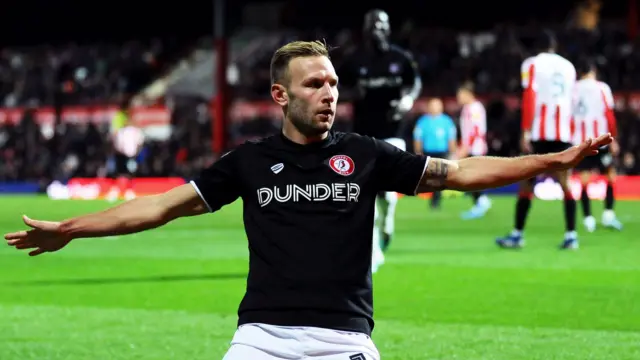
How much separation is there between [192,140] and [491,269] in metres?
24.0

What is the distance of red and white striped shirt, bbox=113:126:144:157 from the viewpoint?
28.5m

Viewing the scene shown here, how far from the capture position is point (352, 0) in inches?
1647

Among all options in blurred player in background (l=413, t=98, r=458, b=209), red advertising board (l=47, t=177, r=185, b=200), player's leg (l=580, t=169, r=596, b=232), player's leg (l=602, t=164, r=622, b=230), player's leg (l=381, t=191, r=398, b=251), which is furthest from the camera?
red advertising board (l=47, t=177, r=185, b=200)

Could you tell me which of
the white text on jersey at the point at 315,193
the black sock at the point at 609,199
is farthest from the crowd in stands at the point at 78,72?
the white text on jersey at the point at 315,193

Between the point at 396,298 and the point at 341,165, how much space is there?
5.38 meters

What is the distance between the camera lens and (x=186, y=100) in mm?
38375

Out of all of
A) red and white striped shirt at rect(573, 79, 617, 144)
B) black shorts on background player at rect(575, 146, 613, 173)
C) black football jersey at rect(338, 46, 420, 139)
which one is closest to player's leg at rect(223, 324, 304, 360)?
black football jersey at rect(338, 46, 420, 139)

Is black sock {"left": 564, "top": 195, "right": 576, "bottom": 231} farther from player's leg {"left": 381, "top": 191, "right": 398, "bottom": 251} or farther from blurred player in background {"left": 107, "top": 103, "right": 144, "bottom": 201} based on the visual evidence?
blurred player in background {"left": 107, "top": 103, "right": 144, "bottom": 201}

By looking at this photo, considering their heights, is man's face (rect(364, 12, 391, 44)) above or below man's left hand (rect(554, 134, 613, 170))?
above

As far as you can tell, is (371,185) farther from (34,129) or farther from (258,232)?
(34,129)

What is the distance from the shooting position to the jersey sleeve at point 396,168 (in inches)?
182

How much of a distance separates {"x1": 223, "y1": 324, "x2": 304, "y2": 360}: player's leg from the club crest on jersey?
598 mm

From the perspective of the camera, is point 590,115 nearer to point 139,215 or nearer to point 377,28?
point 377,28

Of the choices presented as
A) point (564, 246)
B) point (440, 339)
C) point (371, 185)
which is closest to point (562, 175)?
point (564, 246)
